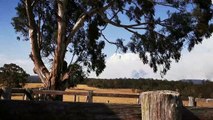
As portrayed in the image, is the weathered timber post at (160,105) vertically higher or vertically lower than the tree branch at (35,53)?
lower

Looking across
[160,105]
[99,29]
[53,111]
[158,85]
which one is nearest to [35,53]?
[99,29]

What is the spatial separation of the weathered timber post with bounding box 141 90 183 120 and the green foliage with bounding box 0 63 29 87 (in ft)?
113

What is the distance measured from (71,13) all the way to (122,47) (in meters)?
3.93

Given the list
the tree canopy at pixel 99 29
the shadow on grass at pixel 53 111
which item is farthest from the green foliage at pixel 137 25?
the shadow on grass at pixel 53 111

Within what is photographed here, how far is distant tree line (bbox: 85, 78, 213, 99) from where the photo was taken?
37.6 m

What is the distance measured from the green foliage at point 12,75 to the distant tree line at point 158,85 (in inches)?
494

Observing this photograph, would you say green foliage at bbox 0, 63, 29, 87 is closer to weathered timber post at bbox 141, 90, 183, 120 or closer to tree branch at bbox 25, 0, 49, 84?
tree branch at bbox 25, 0, 49, 84

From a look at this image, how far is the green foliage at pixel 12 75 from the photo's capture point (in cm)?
3719

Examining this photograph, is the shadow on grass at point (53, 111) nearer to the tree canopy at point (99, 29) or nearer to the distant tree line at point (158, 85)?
the tree canopy at point (99, 29)

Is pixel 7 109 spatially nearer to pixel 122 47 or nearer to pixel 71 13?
pixel 71 13

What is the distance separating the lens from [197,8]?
899 inches

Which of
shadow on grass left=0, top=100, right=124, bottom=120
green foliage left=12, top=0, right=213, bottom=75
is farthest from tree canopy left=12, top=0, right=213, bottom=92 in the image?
shadow on grass left=0, top=100, right=124, bottom=120

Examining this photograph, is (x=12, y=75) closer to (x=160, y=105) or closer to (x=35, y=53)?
(x=35, y=53)

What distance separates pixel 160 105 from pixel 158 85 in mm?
50286
